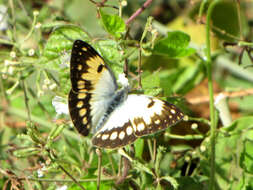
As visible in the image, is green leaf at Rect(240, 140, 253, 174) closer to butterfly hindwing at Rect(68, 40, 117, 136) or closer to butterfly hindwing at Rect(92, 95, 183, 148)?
butterfly hindwing at Rect(92, 95, 183, 148)

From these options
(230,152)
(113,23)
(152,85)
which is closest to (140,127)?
(152,85)

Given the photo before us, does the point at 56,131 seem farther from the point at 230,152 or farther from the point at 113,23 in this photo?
the point at 230,152

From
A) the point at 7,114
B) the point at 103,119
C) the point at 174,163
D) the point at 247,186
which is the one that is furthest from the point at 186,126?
the point at 7,114

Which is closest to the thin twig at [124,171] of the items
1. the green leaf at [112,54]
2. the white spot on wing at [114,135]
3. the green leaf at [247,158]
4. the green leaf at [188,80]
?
the white spot on wing at [114,135]

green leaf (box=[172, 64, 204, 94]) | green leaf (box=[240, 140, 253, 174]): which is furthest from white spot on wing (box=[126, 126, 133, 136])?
green leaf (box=[172, 64, 204, 94])

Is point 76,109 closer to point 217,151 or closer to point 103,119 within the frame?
point 103,119
